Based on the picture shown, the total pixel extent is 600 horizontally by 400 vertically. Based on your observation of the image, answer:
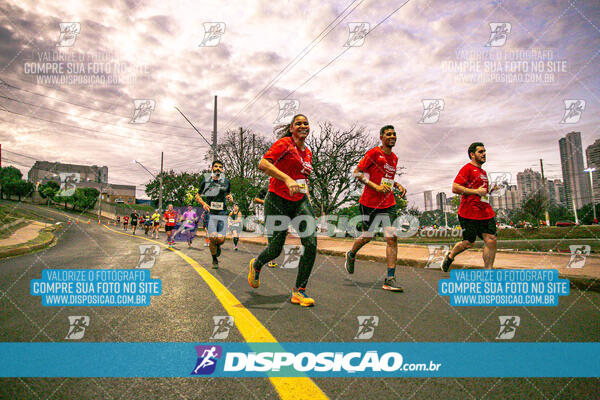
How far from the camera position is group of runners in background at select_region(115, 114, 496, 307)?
337 cm

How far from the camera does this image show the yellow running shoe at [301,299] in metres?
3.13

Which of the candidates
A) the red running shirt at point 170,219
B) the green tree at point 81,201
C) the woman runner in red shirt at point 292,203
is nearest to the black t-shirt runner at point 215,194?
the woman runner in red shirt at point 292,203

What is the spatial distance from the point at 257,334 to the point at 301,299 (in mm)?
1040

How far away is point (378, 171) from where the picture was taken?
482cm

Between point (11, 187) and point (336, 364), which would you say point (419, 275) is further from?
point (11, 187)

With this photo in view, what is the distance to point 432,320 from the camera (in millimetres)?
2645

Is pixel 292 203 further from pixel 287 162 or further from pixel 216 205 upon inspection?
pixel 216 205

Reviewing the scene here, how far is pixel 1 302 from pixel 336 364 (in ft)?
12.2

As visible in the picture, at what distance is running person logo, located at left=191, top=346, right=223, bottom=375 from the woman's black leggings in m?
1.49

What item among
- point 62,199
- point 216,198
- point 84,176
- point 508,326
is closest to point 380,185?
point 508,326

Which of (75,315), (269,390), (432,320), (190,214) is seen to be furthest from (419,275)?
(190,214)

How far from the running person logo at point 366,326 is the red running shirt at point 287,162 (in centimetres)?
143

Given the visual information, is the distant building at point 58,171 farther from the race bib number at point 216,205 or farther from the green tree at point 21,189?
the race bib number at point 216,205

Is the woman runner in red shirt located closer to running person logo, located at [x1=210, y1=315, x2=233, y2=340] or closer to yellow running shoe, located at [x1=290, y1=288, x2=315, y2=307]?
yellow running shoe, located at [x1=290, y1=288, x2=315, y2=307]
